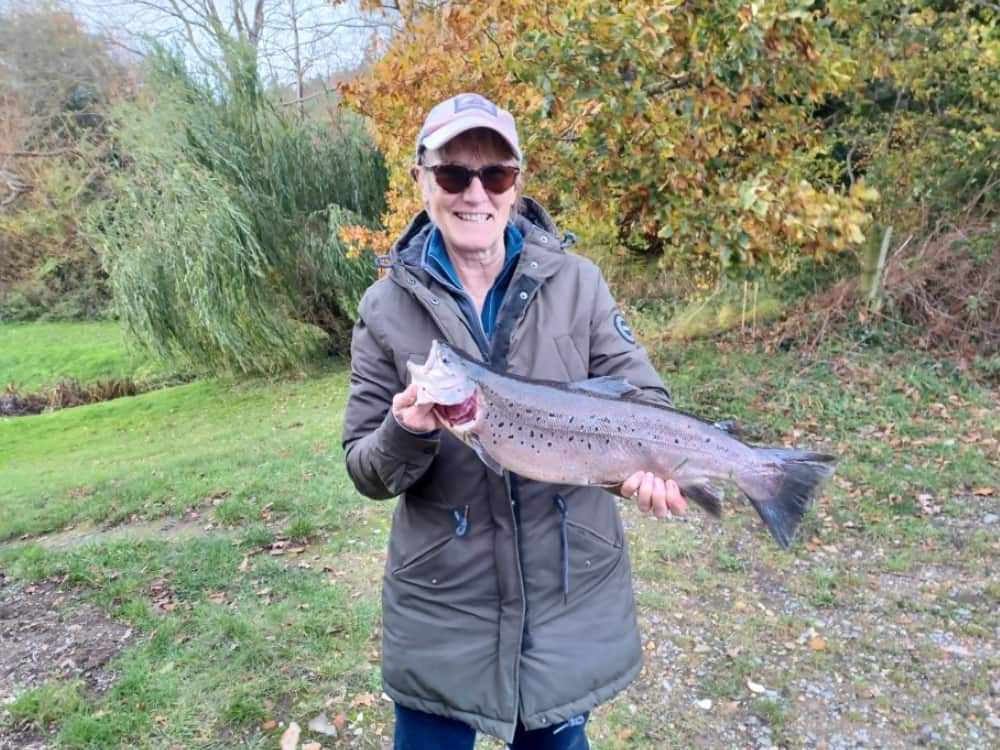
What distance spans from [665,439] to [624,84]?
4363mm

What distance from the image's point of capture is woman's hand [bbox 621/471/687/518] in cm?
210

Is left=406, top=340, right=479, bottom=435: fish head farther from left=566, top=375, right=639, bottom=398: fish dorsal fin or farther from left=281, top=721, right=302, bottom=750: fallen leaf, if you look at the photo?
left=281, top=721, right=302, bottom=750: fallen leaf

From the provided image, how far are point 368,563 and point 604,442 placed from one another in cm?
389

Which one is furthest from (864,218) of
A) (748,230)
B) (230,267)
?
(230,267)

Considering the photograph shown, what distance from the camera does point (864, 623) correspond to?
4.52 m

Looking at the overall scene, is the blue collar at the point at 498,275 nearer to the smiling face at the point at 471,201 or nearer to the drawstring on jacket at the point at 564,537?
the smiling face at the point at 471,201

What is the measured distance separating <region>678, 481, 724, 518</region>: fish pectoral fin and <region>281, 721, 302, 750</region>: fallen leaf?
103 inches

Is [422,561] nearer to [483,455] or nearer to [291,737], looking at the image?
[483,455]

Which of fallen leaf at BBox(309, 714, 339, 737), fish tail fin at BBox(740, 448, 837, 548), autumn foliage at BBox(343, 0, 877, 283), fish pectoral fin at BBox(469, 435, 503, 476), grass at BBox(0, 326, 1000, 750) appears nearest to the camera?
fish pectoral fin at BBox(469, 435, 503, 476)

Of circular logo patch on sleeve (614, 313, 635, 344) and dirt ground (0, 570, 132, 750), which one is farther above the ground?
circular logo patch on sleeve (614, 313, 635, 344)

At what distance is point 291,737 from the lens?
3.60m

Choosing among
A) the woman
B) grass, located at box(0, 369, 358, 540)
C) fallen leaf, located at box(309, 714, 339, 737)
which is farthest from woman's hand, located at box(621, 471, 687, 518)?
grass, located at box(0, 369, 358, 540)

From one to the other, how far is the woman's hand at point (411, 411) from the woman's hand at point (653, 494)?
27.2 inches

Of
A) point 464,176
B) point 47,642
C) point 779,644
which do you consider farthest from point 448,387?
point 47,642
